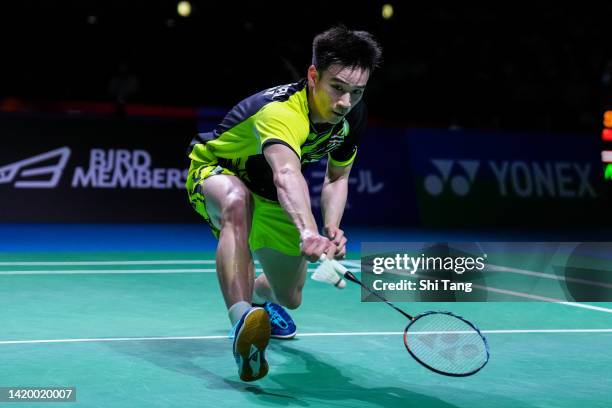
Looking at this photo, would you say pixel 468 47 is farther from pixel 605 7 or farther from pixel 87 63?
pixel 87 63

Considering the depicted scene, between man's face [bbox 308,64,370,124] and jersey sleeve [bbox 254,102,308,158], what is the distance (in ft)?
0.44

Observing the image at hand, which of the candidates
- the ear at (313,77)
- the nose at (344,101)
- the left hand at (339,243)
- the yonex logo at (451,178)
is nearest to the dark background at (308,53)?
the yonex logo at (451,178)

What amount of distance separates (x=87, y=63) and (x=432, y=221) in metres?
10.6

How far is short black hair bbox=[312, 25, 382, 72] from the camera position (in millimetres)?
4785

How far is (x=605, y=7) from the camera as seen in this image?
21.7 m

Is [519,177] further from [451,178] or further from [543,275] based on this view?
[543,275]

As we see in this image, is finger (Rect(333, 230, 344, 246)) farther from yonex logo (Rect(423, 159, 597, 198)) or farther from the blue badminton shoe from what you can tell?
yonex logo (Rect(423, 159, 597, 198))

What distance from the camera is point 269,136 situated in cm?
482

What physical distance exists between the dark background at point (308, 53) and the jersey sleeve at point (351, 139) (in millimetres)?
13665

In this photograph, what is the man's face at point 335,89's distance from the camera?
15.7 ft

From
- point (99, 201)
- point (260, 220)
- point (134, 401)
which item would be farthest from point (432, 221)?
point (134, 401)

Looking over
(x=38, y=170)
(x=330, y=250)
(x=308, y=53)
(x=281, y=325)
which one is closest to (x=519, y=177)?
(x=38, y=170)

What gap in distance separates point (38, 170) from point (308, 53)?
9.04m

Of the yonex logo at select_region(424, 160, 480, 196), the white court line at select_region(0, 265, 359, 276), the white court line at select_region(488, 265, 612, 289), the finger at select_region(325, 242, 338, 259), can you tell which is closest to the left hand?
the finger at select_region(325, 242, 338, 259)
